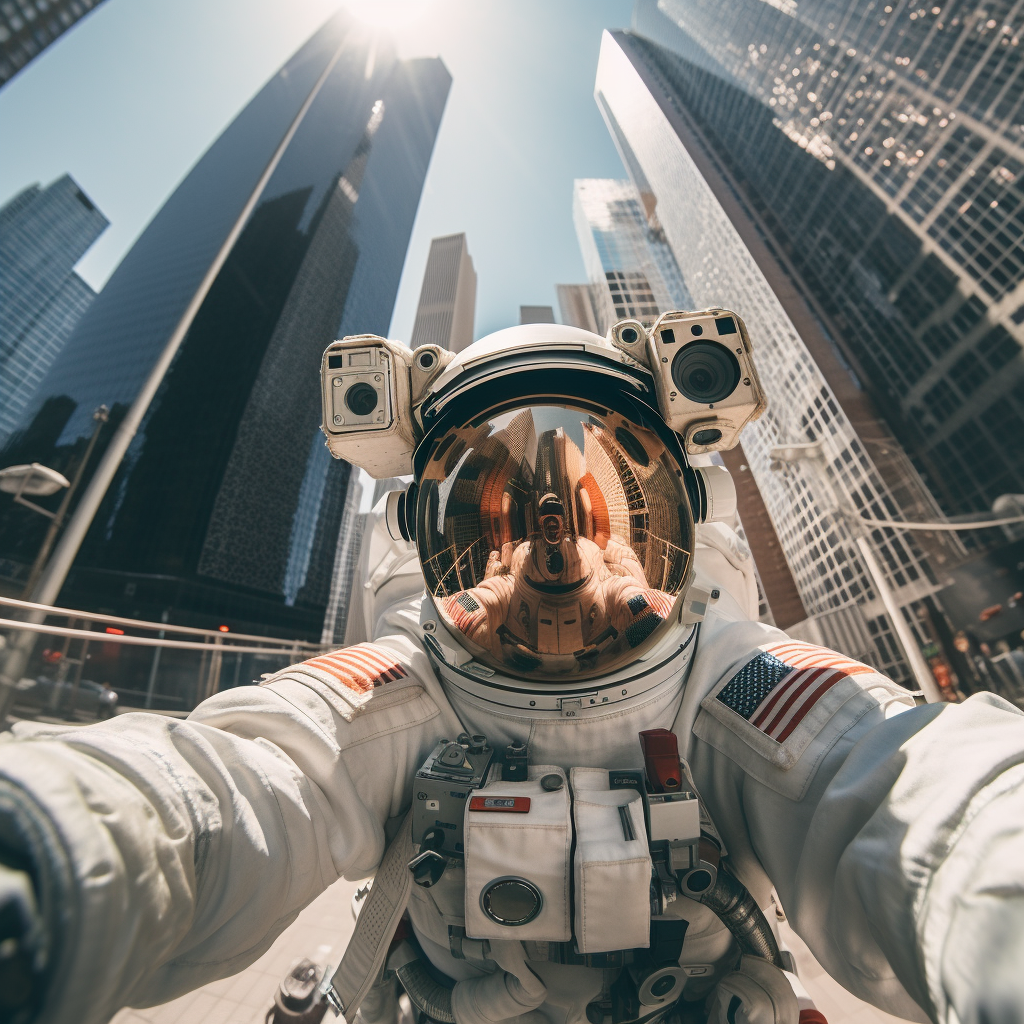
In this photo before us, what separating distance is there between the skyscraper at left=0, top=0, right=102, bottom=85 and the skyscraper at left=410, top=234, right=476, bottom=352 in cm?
3021

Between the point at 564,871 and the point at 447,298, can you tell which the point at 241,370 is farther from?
the point at 564,871

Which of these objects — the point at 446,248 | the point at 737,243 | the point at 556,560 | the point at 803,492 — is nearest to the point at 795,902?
the point at 556,560

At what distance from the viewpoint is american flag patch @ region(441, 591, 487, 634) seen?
1.28 meters

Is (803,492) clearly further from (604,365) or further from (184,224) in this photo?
(184,224)

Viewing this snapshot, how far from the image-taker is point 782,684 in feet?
3.80

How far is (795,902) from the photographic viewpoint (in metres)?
0.97

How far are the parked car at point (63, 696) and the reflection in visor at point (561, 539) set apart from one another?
3521mm

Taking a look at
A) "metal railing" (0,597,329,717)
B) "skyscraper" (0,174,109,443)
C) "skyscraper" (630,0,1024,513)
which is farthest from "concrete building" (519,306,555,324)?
"skyscraper" (0,174,109,443)

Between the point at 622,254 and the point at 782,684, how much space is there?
33.9m

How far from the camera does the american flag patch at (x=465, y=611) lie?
128 cm

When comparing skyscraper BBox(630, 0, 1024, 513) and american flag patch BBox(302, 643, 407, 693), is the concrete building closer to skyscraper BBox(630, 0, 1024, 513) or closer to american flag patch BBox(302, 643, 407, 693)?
skyscraper BBox(630, 0, 1024, 513)

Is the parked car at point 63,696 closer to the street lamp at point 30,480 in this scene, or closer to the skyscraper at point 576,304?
the street lamp at point 30,480

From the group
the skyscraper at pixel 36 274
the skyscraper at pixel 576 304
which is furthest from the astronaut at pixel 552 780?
the skyscraper at pixel 36 274

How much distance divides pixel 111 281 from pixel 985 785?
2505 inches
